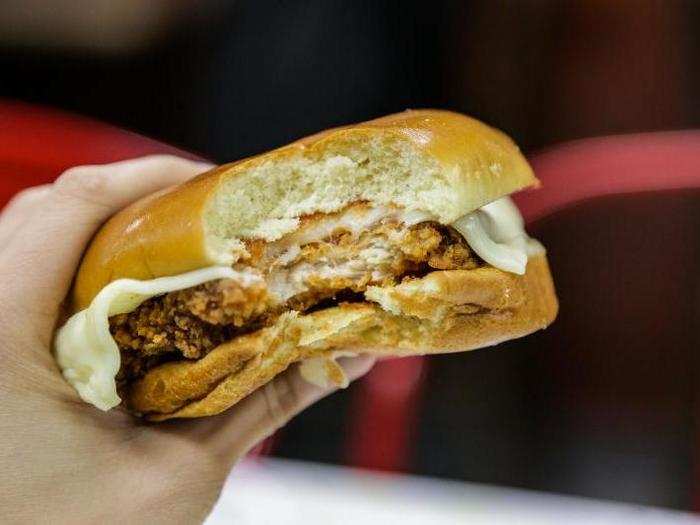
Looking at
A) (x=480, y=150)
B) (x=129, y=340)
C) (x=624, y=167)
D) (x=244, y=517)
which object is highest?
(x=480, y=150)

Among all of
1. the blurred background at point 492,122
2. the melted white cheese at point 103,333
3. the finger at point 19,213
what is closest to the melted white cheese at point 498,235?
the melted white cheese at point 103,333

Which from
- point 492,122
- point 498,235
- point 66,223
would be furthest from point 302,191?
point 492,122

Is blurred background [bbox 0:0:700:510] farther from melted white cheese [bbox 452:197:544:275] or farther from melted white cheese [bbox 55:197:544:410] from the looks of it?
melted white cheese [bbox 55:197:544:410]

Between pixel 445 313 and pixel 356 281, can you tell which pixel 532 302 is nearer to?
pixel 445 313

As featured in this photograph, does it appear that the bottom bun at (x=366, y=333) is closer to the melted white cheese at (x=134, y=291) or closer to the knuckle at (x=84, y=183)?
the melted white cheese at (x=134, y=291)

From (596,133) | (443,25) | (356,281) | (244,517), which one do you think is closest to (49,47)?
(443,25)

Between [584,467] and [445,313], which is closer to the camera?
[445,313]
